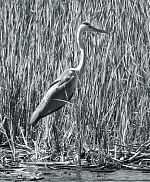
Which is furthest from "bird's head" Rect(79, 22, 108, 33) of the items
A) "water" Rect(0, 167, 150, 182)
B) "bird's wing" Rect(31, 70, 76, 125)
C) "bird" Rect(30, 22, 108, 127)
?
"water" Rect(0, 167, 150, 182)

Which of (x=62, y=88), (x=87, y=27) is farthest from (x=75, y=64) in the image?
(x=87, y=27)

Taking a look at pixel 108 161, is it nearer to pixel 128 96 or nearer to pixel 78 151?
pixel 78 151

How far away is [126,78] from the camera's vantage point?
233 inches

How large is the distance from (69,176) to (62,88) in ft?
5.40

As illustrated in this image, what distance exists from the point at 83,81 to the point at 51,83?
13.5 inches

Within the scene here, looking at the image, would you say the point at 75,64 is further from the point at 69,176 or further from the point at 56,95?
the point at 69,176

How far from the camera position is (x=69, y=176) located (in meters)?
4.76

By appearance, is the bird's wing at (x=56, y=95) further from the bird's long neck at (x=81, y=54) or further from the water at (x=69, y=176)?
the water at (x=69, y=176)

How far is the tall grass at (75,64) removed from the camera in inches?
210

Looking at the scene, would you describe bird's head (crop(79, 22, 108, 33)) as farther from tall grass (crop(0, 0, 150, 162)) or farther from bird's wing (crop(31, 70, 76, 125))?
bird's wing (crop(31, 70, 76, 125))

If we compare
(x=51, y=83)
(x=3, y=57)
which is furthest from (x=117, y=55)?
(x=3, y=57)

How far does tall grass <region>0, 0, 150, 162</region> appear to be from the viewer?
5.32 metres

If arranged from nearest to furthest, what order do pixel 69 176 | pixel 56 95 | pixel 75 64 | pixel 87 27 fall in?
pixel 69 176 < pixel 87 27 < pixel 56 95 < pixel 75 64

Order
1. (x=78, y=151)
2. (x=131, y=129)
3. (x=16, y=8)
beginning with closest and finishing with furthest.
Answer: (x=78, y=151)
(x=131, y=129)
(x=16, y=8)
